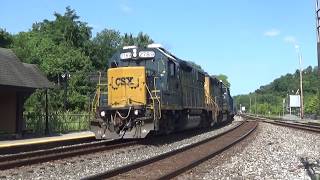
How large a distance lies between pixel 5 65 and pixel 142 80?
9.86 metres

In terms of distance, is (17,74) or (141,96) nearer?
(141,96)

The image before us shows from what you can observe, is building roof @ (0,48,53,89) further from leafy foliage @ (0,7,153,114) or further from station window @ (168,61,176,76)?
leafy foliage @ (0,7,153,114)

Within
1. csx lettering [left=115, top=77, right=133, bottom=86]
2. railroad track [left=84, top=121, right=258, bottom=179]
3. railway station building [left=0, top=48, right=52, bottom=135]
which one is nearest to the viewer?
railroad track [left=84, top=121, right=258, bottom=179]

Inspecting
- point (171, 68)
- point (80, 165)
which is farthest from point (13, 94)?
point (80, 165)

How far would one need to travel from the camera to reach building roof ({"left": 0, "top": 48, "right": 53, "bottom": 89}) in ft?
80.8

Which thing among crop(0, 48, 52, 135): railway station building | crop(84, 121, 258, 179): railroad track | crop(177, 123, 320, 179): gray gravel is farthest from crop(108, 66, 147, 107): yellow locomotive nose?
crop(0, 48, 52, 135): railway station building

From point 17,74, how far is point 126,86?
342 inches

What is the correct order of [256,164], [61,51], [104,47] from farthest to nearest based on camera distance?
[104,47]
[61,51]
[256,164]

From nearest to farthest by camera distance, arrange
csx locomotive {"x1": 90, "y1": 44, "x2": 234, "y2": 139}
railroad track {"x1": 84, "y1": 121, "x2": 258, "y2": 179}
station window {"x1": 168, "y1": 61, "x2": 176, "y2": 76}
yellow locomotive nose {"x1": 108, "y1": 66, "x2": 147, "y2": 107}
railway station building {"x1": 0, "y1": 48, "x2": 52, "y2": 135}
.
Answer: railroad track {"x1": 84, "y1": 121, "x2": 258, "y2": 179}, csx locomotive {"x1": 90, "y1": 44, "x2": 234, "y2": 139}, yellow locomotive nose {"x1": 108, "y1": 66, "x2": 147, "y2": 107}, station window {"x1": 168, "y1": 61, "x2": 176, "y2": 76}, railway station building {"x1": 0, "y1": 48, "x2": 52, "y2": 135}

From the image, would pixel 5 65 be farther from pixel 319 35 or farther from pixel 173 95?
pixel 319 35

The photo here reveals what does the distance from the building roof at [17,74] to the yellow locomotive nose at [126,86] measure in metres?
6.01

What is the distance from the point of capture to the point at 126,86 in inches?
784

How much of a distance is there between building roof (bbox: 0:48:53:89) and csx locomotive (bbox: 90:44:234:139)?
5.91 m

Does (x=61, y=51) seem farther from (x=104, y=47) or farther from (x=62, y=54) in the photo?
(x=104, y=47)
